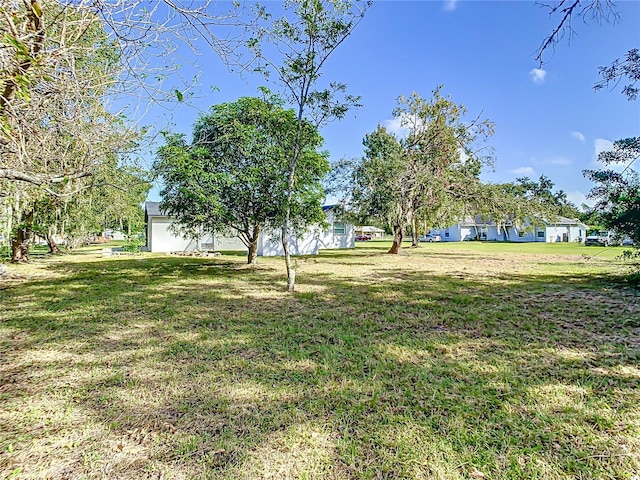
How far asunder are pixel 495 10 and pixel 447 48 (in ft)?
6.08

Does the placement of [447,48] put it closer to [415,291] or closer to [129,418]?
[415,291]

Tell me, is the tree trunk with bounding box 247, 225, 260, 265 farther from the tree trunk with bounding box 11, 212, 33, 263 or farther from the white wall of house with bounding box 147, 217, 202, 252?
the white wall of house with bounding box 147, 217, 202, 252

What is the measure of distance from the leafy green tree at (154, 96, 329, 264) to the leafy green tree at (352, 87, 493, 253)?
4.98 m

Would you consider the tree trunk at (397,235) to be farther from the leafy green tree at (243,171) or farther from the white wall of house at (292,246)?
the leafy green tree at (243,171)

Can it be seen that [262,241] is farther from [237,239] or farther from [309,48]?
[309,48]

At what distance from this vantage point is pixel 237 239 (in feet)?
70.7

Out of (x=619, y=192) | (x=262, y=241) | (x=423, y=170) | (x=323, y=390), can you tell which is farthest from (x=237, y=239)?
(x=323, y=390)

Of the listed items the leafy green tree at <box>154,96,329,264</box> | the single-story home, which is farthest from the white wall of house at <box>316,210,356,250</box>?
the leafy green tree at <box>154,96,329,264</box>

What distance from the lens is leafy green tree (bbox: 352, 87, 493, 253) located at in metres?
13.7

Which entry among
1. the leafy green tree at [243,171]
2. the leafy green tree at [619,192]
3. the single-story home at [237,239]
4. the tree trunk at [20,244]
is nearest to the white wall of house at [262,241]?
the single-story home at [237,239]

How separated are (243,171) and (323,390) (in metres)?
7.29

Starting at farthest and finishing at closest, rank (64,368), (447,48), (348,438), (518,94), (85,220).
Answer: (85,220) → (518,94) → (447,48) → (64,368) → (348,438)

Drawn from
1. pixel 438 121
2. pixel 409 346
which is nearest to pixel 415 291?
pixel 409 346

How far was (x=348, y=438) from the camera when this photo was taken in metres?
2.09
